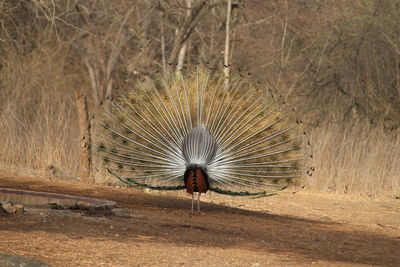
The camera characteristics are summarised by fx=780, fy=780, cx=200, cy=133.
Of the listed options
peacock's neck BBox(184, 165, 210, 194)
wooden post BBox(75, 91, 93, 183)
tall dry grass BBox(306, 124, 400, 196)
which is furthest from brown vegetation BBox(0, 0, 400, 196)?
peacock's neck BBox(184, 165, 210, 194)

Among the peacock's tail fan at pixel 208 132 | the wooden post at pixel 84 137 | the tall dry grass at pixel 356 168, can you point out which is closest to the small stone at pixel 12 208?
the peacock's tail fan at pixel 208 132

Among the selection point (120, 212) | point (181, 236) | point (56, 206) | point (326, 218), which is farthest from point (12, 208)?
point (326, 218)

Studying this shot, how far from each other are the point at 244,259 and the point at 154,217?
2793mm

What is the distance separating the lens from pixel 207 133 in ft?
31.8

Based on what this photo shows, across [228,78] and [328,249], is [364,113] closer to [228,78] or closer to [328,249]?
[228,78]

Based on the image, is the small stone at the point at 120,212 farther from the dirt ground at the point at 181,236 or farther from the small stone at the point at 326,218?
the small stone at the point at 326,218

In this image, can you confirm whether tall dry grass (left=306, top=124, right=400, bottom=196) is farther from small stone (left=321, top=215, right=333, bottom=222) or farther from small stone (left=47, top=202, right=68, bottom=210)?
small stone (left=47, top=202, right=68, bottom=210)

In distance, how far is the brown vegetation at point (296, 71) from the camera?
51.4ft

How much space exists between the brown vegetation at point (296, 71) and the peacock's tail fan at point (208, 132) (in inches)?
138

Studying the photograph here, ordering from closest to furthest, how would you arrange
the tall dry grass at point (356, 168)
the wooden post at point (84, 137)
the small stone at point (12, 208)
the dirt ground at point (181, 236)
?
1. the dirt ground at point (181, 236)
2. the small stone at point (12, 208)
3. the wooden post at point (84, 137)
4. the tall dry grass at point (356, 168)

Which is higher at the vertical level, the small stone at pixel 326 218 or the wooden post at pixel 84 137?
the wooden post at pixel 84 137

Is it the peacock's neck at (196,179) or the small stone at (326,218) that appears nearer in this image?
the peacock's neck at (196,179)

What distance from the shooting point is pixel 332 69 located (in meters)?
22.2

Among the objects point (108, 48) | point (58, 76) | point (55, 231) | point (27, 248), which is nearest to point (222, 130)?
point (55, 231)
